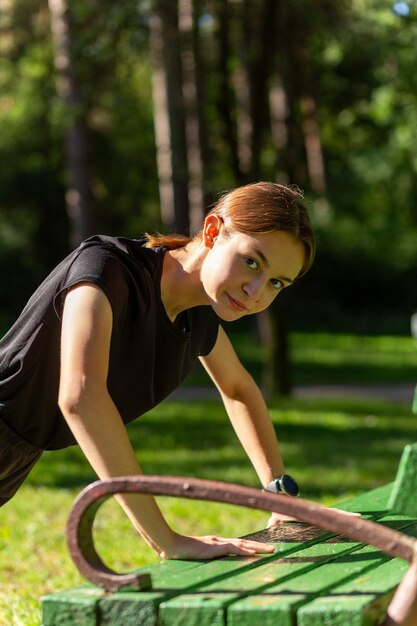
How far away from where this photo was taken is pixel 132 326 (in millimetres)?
2881

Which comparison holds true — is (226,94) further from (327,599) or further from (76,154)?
(327,599)

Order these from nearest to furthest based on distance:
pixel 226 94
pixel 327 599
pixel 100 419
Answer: pixel 327 599 → pixel 100 419 → pixel 226 94

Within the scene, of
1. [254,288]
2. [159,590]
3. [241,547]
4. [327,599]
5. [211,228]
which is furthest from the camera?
[211,228]

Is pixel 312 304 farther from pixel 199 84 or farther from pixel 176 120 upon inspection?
pixel 199 84

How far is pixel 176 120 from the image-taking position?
62.5 feet

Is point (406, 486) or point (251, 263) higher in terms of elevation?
point (251, 263)

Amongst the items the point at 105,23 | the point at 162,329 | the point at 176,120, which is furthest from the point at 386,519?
the point at 176,120

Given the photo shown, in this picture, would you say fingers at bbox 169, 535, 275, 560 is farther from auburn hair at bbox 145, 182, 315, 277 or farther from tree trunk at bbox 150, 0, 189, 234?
tree trunk at bbox 150, 0, 189, 234

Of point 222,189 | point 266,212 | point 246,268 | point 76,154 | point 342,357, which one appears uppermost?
point 266,212

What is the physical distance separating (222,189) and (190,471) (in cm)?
677

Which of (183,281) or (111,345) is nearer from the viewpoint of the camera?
(111,345)

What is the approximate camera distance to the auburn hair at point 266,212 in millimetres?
2799

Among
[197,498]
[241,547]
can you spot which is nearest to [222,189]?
[241,547]

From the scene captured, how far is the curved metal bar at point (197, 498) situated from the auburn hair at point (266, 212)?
2.79 ft
